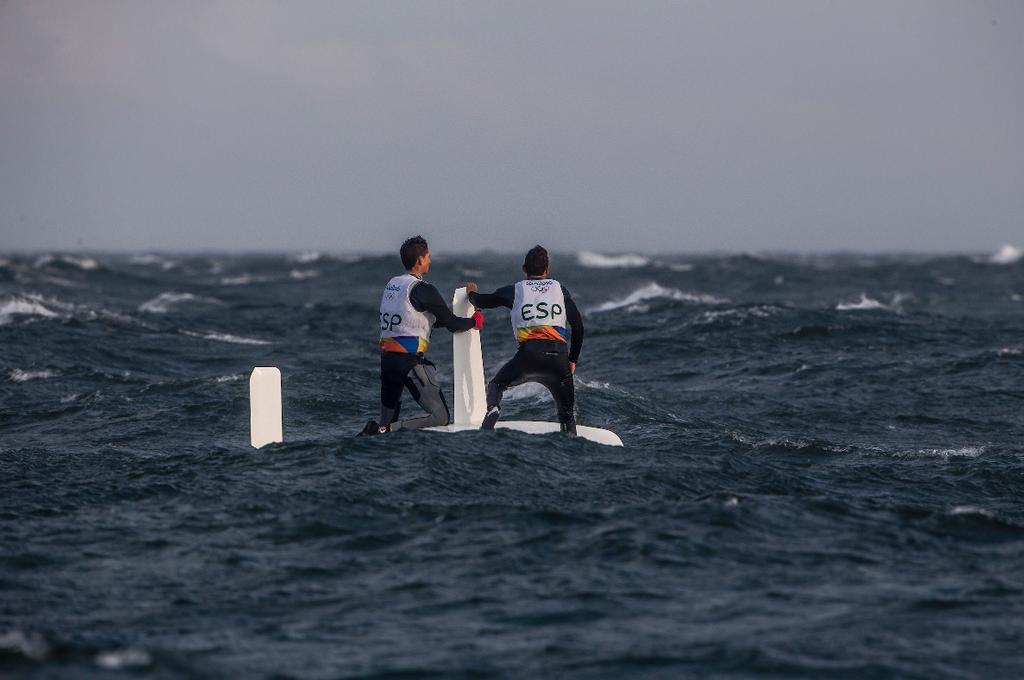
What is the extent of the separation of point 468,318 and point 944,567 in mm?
5715

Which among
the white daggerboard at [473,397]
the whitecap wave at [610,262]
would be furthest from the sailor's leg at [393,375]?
the whitecap wave at [610,262]

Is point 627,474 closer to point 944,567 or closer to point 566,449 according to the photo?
point 566,449

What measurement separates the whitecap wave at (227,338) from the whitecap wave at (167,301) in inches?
296

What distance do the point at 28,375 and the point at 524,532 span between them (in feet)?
48.3

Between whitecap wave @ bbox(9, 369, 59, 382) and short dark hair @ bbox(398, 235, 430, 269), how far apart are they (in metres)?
11.2

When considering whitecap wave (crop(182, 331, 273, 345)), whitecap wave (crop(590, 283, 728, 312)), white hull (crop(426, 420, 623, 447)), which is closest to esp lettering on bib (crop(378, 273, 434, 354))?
white hull (crop(426, 420, 623, 447))

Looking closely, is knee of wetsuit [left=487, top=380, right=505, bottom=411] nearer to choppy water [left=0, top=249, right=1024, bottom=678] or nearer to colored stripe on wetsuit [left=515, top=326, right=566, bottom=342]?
choppy water [left=0, top=249, right=1024, bottom=678]

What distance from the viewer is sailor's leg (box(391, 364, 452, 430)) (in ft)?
44.6

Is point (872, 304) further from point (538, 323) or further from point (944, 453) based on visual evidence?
point (538, 323)

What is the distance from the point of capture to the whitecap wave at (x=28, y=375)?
72.9 ft

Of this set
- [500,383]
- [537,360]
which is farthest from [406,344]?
[537,360]

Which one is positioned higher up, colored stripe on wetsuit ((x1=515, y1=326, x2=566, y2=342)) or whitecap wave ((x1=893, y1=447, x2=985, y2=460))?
colored stripe on wetsuit ((x1=515, y1=326, x2=566, y2=342))

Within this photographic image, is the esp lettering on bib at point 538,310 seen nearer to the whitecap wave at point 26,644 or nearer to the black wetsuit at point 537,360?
the black wetsuit at point 537,360

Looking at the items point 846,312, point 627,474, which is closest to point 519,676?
point 627,474
